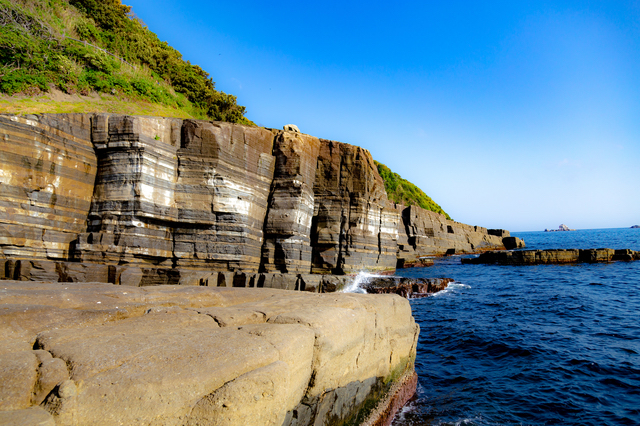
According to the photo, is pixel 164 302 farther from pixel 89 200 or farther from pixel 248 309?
pixel 89 200

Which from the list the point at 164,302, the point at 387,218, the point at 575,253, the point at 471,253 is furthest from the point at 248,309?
the point at 471,253

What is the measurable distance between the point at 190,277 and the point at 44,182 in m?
7.42

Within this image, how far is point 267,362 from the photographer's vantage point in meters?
4.36

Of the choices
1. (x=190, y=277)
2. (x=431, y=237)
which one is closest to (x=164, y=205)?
(x=190, y=277)

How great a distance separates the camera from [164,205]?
640 inches

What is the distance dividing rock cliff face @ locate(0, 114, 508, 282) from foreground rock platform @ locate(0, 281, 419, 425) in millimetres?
8106

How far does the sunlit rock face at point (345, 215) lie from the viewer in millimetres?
22625

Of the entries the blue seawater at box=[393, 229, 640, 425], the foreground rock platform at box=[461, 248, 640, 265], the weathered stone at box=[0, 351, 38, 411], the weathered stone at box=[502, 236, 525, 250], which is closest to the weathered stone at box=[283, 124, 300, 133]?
the blue seawater at box=[393, 229, 640, 425]

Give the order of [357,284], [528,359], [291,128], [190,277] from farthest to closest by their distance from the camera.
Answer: [291,128] → [357,284] → [190,277] → [528,359]

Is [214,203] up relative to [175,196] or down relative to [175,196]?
down

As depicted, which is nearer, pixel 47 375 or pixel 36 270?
pixel 47 375

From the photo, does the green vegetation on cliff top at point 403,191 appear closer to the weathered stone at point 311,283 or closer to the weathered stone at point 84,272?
the weathered stone at point 311,283

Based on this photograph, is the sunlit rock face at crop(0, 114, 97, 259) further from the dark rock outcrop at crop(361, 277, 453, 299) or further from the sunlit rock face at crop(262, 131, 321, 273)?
the dark rock outcrop at crop(361, 277, 453, 299)

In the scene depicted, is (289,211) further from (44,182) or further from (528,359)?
(528,359)
